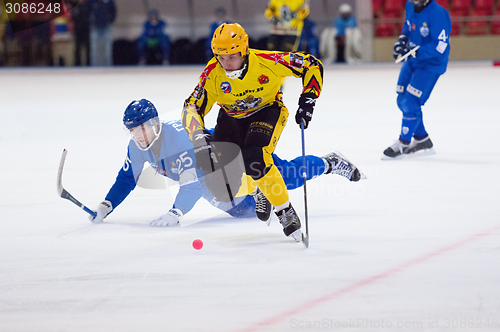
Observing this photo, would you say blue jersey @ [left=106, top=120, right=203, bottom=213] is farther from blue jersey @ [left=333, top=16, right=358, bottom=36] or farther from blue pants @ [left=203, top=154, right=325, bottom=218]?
blue jersey @ [left=333, top=16, right=358, bottom=36]

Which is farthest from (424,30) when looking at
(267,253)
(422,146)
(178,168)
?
(267,253)

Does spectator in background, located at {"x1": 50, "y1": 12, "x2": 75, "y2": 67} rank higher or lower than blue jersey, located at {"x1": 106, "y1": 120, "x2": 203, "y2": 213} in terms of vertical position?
higher

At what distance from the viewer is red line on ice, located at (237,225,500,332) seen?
88.5 inches

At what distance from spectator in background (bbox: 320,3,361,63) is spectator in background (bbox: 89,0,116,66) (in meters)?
5.51

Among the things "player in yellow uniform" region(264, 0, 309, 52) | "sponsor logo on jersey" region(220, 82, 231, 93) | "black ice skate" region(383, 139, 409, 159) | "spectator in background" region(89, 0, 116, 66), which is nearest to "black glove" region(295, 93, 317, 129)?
"sponsor logo on jersey" region(220, 82, 231, 93)

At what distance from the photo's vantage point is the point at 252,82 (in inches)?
132

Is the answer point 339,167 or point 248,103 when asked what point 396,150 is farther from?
point 248,103

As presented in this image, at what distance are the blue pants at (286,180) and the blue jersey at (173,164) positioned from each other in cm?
17

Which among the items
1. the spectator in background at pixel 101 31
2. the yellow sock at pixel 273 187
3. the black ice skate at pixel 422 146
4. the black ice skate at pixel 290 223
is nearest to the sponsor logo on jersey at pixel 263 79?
the yellow sock at pixel 273 187

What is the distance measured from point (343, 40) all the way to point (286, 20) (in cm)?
546

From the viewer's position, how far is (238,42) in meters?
3.16

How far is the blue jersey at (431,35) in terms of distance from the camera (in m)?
5.34

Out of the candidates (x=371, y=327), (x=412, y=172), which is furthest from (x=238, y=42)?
(x=412, y=172)

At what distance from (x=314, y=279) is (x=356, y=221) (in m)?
1.04
